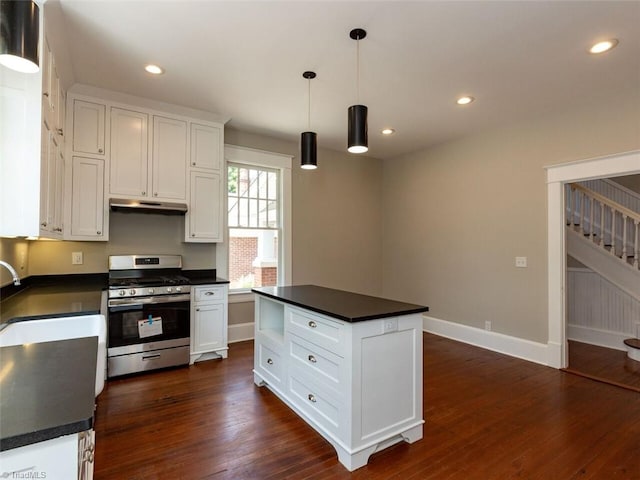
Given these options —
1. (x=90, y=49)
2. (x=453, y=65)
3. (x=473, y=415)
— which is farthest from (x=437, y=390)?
(x=90, y=49)

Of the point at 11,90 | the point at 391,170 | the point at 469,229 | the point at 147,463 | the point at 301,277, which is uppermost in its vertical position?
the point at 391,170

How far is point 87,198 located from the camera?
3.35 meters

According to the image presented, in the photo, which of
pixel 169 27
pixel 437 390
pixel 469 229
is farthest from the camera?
pixel 469 229

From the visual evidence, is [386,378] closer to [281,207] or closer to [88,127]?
[281,207]

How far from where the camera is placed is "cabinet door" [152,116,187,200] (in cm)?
369

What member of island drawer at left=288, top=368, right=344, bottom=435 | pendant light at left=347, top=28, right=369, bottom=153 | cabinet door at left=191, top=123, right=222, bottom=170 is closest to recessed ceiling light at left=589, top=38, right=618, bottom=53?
pendant light at left=347, top=28, right=369, bottom=153

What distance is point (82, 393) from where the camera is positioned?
946 millimetres

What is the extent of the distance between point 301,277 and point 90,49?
3.47 m

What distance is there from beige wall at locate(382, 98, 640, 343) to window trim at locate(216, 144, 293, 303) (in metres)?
1.89

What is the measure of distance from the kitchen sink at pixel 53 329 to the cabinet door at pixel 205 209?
6.03ft

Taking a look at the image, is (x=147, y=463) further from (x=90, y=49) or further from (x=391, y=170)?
(x=391, y=170)

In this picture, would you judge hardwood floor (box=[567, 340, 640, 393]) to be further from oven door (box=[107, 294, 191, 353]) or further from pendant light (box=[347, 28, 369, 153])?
oven door (box=[107, 294, 191, 353])

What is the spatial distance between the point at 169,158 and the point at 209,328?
1935 mm

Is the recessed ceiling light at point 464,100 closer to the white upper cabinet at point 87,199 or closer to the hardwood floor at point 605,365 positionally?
the hardwood floor at point 605,365
